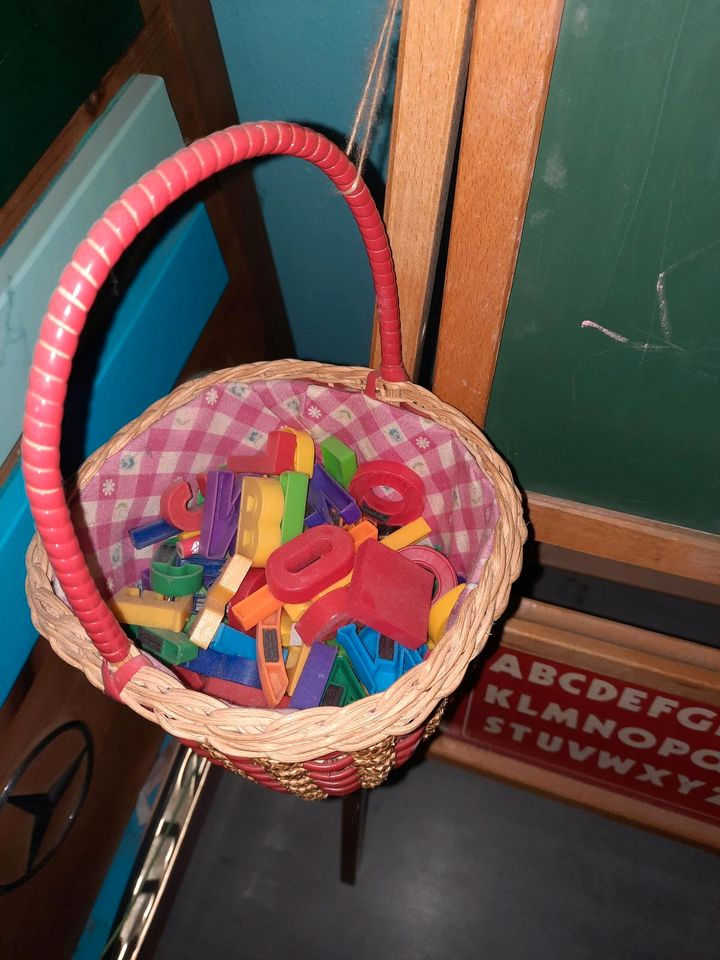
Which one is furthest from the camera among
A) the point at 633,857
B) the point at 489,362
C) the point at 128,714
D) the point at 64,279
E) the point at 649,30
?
the point at 633,857

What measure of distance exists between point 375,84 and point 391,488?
498 millimetres

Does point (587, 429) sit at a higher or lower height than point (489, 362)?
lower

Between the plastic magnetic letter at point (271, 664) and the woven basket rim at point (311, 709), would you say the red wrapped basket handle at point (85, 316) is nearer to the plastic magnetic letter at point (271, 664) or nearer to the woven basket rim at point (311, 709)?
the woven basket rim at point (311, 709)

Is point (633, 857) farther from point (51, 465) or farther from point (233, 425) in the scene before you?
point (51, 465)

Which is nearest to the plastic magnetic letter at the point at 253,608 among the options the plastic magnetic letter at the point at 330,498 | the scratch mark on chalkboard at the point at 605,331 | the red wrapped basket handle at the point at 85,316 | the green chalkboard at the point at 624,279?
the plastic magnetic letter at the point at 330,498

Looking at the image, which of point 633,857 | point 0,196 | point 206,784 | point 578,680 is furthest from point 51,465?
point 633,857

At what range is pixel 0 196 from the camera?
684 mm

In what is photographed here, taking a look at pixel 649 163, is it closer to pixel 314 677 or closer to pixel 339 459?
pixel 339 459

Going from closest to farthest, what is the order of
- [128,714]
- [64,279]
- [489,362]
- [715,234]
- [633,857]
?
1. [64,279]
2. [715,234]
3. [489,362]
4. [128,714]
5. [633,857]

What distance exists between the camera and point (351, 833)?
1.02 m

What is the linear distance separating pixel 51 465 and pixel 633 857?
3.72ft

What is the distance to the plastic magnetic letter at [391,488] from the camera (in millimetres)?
928

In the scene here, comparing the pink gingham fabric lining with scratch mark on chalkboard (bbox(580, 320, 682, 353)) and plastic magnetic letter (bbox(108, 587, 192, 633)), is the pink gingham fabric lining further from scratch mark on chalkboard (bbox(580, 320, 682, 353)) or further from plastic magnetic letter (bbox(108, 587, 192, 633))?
scratch mark on chalkboard (bbox(580, 320, 682, 353))

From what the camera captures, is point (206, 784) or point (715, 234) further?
point (206, 784)
